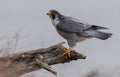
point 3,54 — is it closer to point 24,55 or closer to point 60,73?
point 24,55

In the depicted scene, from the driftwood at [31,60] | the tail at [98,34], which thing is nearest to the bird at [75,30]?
the tail at [98,34]

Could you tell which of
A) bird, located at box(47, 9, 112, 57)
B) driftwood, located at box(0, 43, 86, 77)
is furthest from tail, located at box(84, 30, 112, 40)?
driftwood, located at box(0, 43, 86, 77)

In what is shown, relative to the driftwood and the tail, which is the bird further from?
the driftwood

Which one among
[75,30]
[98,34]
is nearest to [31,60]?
[75,30]

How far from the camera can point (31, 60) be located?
1121 centimetres

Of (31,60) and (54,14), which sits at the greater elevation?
(54,14)

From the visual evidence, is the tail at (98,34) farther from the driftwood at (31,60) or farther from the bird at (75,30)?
the driftwood at (31,60)

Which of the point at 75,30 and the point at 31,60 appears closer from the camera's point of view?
the point at 31,60

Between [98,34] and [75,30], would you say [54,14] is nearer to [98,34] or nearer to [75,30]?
[75,30]

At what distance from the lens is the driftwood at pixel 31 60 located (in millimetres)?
11070

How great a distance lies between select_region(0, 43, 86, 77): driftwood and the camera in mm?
11070

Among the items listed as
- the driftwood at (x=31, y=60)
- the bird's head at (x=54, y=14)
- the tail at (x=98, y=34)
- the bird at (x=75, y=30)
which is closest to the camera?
the driftwood at (x=31, y=60)

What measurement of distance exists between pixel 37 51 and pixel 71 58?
510 millimetres

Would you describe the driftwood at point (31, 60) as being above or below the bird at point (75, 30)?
below
